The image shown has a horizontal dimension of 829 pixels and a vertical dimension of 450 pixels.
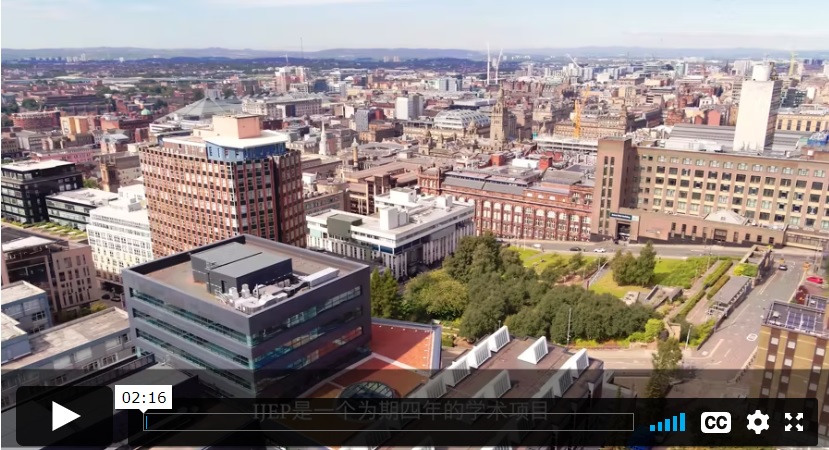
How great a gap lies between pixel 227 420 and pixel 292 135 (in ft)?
379

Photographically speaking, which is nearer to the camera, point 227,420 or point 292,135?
point 227,420

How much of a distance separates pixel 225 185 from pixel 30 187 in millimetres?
48699

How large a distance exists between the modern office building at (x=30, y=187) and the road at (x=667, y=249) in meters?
67.0

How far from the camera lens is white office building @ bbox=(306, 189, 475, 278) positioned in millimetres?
67562

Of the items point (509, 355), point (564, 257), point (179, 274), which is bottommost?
point (564, 257)

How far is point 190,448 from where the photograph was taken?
95.7 feet

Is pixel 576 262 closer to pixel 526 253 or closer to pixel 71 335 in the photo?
pixel 526 253

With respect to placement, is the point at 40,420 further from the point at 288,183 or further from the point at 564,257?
the point at 564,257

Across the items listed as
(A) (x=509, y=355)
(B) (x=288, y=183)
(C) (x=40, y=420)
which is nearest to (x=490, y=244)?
(B) (x=288, y=183)

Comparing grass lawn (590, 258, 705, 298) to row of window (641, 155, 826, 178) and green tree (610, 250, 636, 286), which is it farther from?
row of window (641, 155, 826, 178)

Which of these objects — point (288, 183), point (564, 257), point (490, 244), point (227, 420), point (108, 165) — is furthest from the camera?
point (108, 165)

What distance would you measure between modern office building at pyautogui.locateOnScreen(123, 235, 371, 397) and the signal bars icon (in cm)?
1822

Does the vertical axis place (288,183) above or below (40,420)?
above

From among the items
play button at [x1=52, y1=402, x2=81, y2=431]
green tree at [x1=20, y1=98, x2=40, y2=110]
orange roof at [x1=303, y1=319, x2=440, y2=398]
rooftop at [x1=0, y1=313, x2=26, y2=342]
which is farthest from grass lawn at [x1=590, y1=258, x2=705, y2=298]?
green tree at [x1=20, y1=98, x2=40, y2=110]
